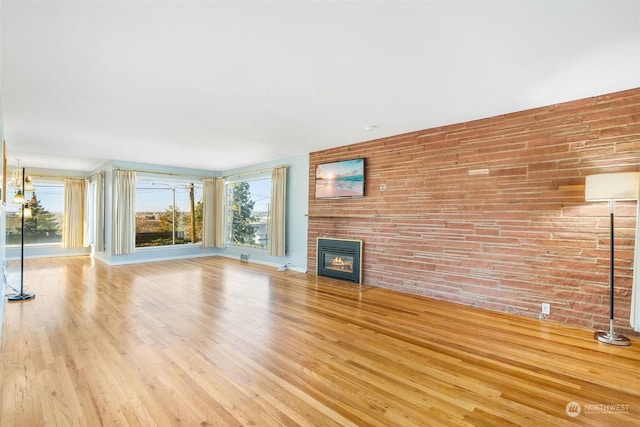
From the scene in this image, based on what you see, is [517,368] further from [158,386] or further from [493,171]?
[158,386]

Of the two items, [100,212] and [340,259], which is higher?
[100,212]

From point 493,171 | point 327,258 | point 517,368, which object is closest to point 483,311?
point 517,368

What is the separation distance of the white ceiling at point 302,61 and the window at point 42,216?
5.23 meters

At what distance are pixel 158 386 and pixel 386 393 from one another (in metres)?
1.60

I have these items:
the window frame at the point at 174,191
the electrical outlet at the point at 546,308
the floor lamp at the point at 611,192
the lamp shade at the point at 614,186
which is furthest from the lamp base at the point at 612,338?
the window frame at the point at 174,191

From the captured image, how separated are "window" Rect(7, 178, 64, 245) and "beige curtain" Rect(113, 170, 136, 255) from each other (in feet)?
10.2

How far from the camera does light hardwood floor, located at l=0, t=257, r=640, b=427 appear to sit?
71.6 inches

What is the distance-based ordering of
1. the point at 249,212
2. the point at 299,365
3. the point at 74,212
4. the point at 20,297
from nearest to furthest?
the point at 299,365 → the point at 20,297 → the point at 249,212 → the point at 74,212

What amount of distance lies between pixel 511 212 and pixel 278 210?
178 inches

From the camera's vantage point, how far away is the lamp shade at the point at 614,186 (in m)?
2.75

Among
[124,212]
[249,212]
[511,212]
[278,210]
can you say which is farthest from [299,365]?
[124,212]

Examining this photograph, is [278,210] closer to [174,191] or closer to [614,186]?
[174,191]

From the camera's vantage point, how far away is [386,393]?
2.02 m

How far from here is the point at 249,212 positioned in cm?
808
